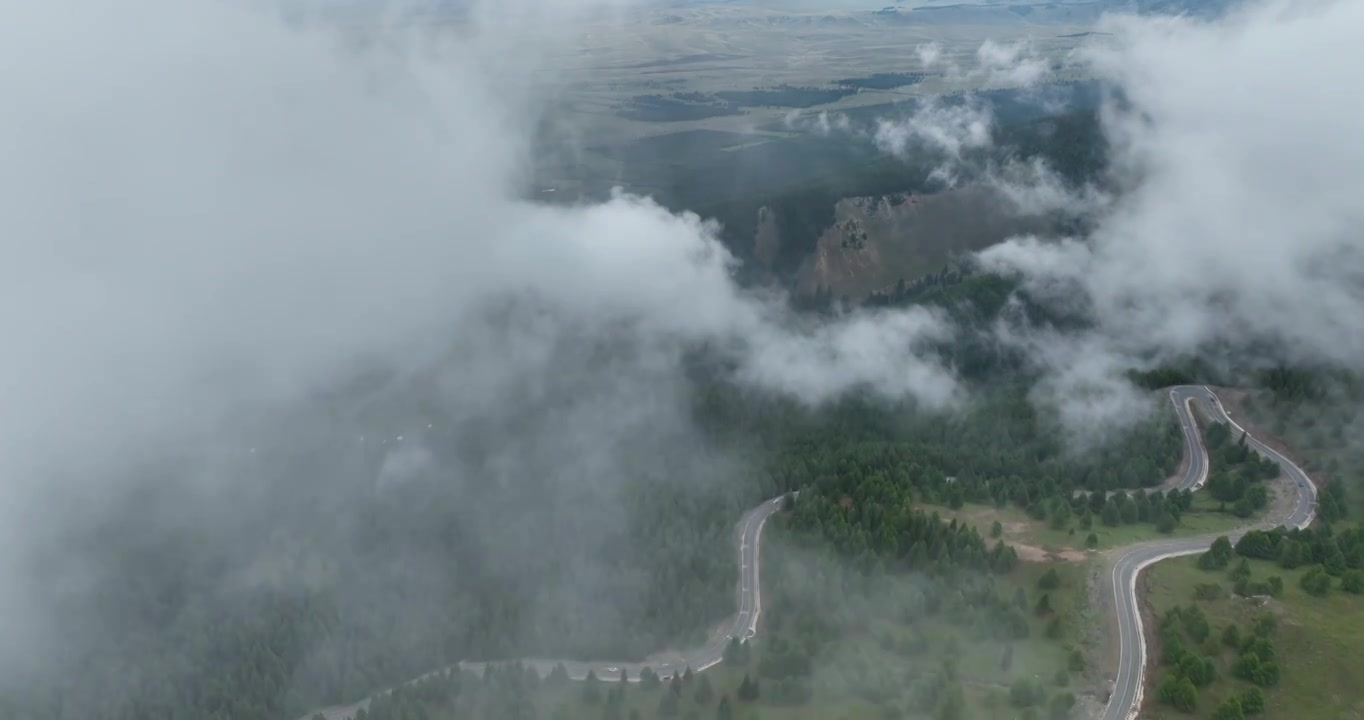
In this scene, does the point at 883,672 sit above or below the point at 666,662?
above

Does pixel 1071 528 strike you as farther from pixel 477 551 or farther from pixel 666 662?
pixel 477 551

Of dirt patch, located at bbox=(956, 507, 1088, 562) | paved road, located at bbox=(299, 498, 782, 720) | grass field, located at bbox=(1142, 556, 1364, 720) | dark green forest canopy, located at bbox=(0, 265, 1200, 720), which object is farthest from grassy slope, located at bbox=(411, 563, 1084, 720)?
grass field, located at bbox=(1142, 556, 1364, 720)

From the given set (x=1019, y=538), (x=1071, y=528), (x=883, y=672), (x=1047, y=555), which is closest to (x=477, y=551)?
(x=883, y=672)

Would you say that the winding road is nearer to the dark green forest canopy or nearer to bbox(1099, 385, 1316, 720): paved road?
bbox(1099, 385, 1316, 720): paved road

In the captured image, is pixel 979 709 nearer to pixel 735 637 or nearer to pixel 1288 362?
pixel 735 637

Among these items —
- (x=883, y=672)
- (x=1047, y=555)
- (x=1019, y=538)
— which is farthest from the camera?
(x=1019, y=538)

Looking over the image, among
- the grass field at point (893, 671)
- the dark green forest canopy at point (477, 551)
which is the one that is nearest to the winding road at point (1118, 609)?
the dark green forest canopy at point (477, 551)
